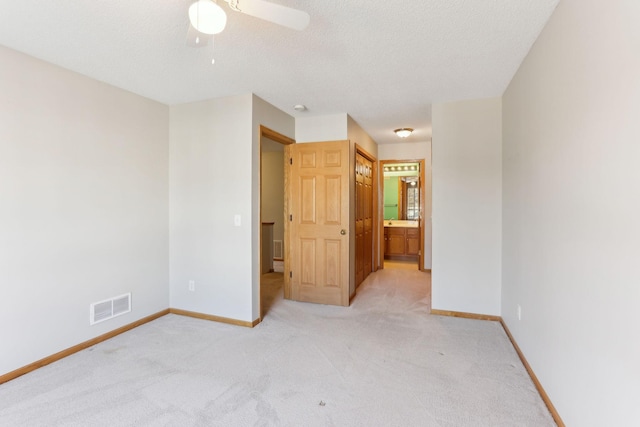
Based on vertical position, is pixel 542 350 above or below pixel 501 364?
above

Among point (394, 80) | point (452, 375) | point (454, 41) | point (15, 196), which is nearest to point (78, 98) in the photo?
point (15, 196)

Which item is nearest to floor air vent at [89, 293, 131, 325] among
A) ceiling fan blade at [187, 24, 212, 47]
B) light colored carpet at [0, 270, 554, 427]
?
light colored carpet at [0, 270, 554, 427]

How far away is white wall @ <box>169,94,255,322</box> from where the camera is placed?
10.4 ft

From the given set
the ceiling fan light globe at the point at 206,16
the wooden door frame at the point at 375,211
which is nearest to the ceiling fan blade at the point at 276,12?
the ceiling fan light globe at the point at 206,16

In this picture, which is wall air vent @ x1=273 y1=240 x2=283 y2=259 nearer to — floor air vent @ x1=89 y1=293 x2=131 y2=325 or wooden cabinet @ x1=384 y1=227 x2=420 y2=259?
wooden cabinet @ x1=384 y1=227 x2=420 y2=259

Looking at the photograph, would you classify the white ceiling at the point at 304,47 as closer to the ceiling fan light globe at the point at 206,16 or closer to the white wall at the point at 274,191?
the ceiling fan light globe at the point at 206,16

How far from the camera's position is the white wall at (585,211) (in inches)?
45.4

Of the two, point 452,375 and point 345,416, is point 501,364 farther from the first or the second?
point 345,416

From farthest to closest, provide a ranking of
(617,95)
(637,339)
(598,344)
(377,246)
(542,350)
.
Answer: (377,246)
(542,350)
(598,344)
(617,95)
(637,339)

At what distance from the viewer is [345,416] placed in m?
1.81

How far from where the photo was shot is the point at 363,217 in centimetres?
468

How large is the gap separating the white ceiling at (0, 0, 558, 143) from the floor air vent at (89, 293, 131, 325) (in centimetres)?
206

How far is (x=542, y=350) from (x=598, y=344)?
77 cm

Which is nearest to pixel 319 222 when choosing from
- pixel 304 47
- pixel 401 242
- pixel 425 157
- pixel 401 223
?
pixel 304 47
